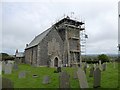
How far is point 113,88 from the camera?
1115 cm

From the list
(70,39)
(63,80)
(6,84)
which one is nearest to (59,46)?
(70,39)

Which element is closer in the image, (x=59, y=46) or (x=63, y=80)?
(x=63, y=80)

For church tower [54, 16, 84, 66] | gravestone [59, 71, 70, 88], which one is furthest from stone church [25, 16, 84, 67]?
gravestone [59, 71, 70, 88]

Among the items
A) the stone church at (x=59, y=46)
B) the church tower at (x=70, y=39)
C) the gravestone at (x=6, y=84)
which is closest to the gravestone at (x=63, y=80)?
the gravestone at (x=6, y=84)

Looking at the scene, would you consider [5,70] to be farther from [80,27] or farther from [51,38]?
[80,27]

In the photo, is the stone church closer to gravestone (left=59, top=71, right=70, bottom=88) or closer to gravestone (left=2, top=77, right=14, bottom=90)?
gravestone (left=59, top=71, right=70, bottom=88)

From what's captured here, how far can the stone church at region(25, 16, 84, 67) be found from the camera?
118ft

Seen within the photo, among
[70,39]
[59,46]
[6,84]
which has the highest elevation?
[70,39]

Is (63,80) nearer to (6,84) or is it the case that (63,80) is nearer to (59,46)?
(6,84)

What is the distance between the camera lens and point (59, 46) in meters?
38.6

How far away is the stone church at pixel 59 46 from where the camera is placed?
36.0m

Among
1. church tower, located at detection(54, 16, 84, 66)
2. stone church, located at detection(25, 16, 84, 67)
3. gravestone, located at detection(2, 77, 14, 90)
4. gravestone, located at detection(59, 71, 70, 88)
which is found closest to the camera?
gravestone, located at detection(2, 77, 14, 90)

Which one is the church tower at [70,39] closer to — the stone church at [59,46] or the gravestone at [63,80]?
the stone church at [59,46]

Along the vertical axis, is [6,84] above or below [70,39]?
below
